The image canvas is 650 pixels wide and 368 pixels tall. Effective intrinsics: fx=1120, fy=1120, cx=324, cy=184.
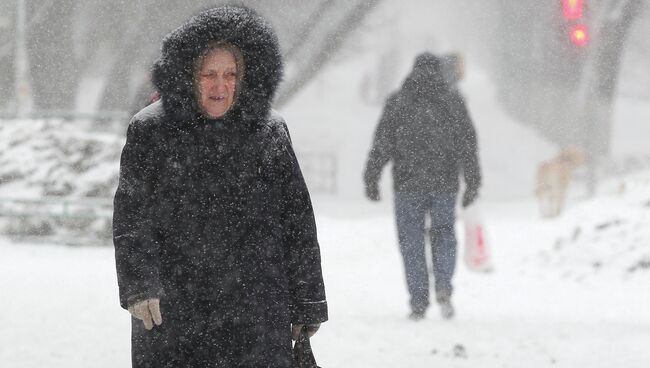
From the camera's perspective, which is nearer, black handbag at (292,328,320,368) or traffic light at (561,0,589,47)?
black handbag at (292,328,320,368)

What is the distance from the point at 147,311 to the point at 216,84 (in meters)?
0.72

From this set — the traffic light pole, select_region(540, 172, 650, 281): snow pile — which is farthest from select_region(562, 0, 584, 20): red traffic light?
the traffic light pole

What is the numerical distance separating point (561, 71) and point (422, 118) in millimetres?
25364

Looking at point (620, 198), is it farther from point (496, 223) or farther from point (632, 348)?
point (632, 348)

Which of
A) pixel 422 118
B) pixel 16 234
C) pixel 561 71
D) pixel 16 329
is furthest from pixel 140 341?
pixel 561 71

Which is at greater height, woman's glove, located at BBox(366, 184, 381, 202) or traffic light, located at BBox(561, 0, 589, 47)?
traffic light, located at BBox(561, 0, 589, 47)

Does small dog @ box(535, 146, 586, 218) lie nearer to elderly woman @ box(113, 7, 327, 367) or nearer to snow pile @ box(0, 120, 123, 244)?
snow pile @ box(0, 120, 123, 244)

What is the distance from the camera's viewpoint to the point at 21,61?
18297mm

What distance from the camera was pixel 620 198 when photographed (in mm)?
12016

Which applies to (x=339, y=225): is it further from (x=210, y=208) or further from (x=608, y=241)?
(x=210, y=208)

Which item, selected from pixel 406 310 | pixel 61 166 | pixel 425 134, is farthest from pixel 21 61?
pixel 425 134

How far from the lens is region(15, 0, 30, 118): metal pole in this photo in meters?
18.0

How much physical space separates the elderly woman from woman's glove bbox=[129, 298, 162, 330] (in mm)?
14

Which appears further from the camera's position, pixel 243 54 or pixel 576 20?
pixel 576 20
